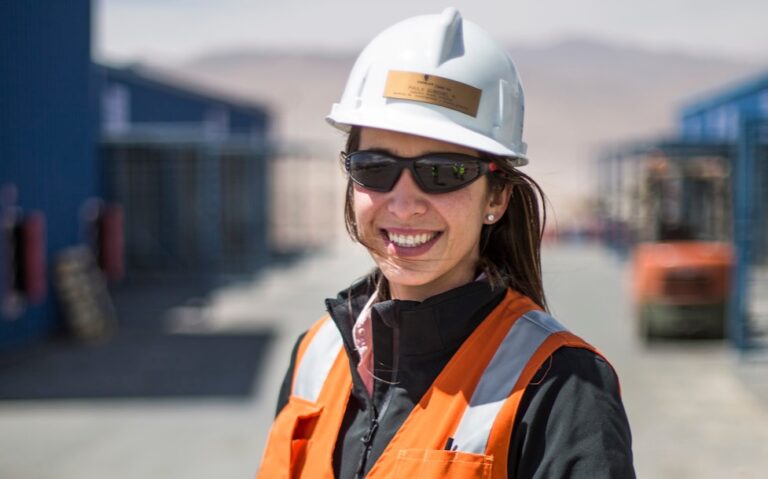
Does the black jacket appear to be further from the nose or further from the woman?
the nose

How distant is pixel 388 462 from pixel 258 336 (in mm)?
9186

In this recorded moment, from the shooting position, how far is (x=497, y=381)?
1.55 m

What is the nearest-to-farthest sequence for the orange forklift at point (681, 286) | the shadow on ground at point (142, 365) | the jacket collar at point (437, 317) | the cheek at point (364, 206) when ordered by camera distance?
the jacket collar at point (437, 317) < the cheek at point (364, 206) < the shadow on ground at point (142, 365) < the orange forklift at point (681, 286)

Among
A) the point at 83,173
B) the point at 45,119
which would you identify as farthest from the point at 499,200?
the point at 83,173

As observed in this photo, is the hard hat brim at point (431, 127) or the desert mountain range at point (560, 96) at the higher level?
the desert mountain range at point (560, 96)

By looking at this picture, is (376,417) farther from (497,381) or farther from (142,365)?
(142,365)

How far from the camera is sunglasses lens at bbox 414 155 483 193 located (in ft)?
5.52

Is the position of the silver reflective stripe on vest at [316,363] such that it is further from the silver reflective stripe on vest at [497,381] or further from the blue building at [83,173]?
the blue building at [83,173]

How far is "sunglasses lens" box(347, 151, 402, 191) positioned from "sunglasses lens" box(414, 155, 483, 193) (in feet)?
0.18

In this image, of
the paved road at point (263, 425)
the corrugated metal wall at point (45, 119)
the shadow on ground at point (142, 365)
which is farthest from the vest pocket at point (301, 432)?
the corrugated metal wall at point (45, 119)

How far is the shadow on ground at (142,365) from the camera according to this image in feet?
25.8

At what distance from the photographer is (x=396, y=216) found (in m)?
1.74

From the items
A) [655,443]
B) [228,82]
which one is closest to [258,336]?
[655,443]

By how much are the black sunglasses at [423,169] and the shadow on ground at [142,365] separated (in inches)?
249
